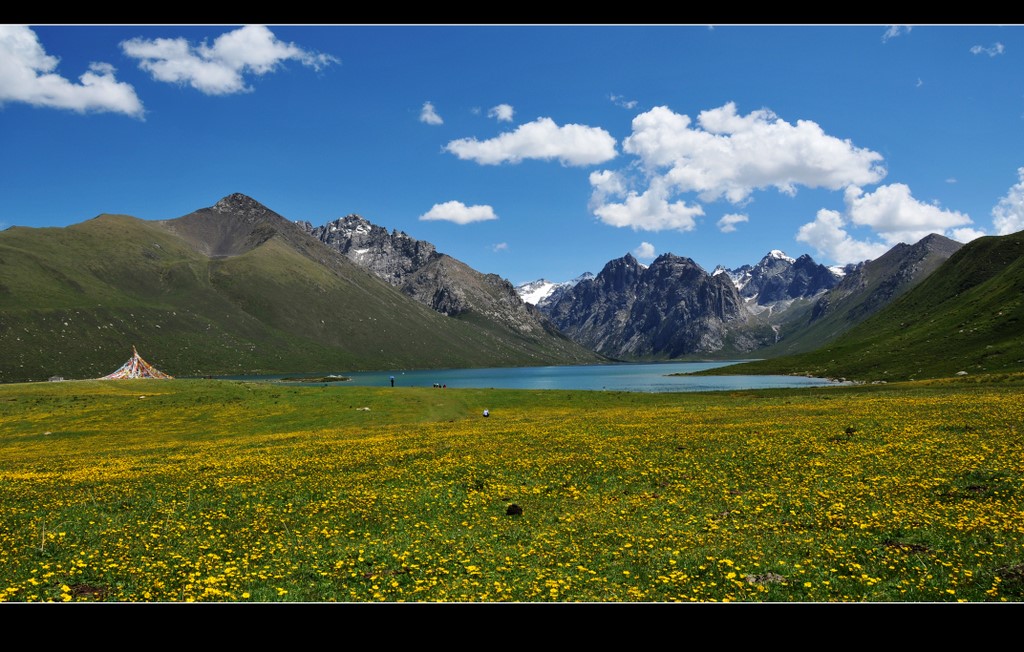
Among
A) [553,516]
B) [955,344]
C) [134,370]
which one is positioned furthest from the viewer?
[134,370]

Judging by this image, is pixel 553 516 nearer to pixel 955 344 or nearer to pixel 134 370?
pixel 134 370

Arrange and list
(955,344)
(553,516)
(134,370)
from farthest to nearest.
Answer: (134,370)
(955,344)
(553,516)

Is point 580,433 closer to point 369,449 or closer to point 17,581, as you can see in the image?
point 369,449

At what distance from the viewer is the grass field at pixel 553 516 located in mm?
14242

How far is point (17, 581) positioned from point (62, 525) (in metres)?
6.42

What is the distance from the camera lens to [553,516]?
816 inches

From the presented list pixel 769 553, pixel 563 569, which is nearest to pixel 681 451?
pixel 769 553

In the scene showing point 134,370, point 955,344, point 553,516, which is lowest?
point 553,516

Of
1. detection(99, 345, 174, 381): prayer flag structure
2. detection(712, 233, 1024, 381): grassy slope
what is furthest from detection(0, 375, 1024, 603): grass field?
detection(99, 345, 174, 381): prayer flag structure

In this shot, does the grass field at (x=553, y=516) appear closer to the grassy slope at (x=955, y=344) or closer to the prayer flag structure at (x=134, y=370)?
the grassy slope at (x=955, y=344)

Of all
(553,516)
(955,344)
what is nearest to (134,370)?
(553,516)

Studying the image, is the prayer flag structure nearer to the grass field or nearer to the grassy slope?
the grass field

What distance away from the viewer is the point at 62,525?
68.9 feet

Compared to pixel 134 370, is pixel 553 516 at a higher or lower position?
lower
